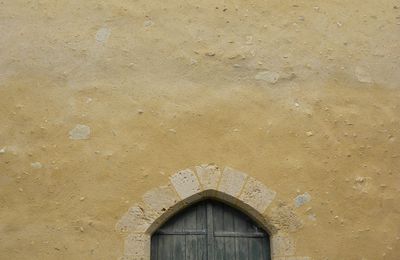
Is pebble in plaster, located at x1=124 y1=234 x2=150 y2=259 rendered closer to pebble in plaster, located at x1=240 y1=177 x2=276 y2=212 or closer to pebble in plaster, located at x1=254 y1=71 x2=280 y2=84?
pebble in plaster, located at x1=240 y1=177 x2=276 y2=212

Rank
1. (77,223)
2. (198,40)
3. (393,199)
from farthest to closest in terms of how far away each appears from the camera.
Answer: (198,40)
(393,199)
(77,223)

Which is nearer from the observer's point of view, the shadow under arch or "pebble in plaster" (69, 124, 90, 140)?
the shadow under arch

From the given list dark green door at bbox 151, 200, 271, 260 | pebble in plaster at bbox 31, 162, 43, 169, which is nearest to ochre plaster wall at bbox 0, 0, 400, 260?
pebble in plaster at bbox 31, 162, 43, 169

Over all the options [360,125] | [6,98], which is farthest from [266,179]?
[6,98]

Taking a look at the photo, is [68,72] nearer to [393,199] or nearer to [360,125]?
[360,125]

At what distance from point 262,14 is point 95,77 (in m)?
1.44

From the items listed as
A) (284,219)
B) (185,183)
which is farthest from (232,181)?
(284,219)

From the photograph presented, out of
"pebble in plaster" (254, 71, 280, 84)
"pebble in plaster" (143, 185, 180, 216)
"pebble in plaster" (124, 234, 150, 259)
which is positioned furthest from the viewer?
"pebble in plaster" (254, 71, 280, 84)

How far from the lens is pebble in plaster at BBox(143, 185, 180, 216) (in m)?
3.79

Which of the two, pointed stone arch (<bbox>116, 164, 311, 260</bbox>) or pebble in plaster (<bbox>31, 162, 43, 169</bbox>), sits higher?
pebble in plaster (<bbox>31, 162, 43, 169</bbox>)

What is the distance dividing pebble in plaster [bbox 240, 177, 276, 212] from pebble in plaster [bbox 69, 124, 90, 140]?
1.20 meters

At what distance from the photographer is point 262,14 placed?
4441mm

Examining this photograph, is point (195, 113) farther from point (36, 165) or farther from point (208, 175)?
point (36, 165)

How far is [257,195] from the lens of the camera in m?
3.88
